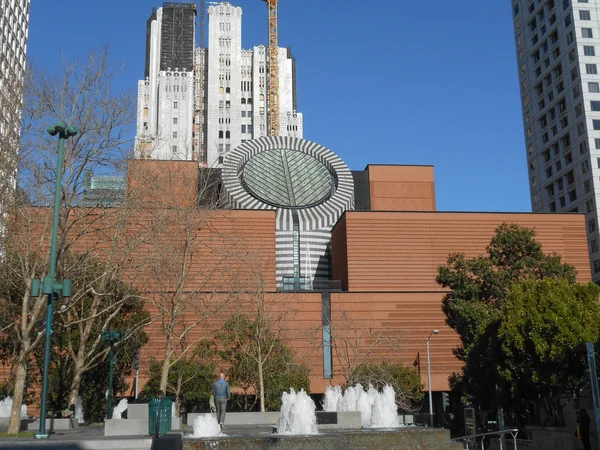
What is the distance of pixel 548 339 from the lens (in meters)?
28.4

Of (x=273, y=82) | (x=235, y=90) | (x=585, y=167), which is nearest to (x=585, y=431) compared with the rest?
(x=585, y=167)

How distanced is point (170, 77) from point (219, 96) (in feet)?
36.2

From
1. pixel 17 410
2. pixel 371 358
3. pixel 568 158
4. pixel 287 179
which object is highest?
pixel 568 158

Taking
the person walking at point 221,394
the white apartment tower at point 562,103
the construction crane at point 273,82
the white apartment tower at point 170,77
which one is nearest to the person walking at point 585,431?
the person walking at point 221,394

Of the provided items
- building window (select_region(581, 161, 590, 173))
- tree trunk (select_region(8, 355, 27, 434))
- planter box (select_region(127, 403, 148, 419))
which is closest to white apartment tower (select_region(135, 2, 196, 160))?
building window (select_region(581, 161, 590, 173))

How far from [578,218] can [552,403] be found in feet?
116

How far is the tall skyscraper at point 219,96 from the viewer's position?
13475 cm

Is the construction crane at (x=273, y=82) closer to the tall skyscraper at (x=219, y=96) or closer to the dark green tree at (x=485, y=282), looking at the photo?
the tall skyscraper at (x=219, y=96)

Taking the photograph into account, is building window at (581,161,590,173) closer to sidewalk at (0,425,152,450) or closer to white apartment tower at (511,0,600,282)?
white apartment tower at (511,0,600,282)

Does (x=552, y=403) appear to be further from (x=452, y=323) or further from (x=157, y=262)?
(x=157, y=262)

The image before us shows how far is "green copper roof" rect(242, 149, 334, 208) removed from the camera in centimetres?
6994

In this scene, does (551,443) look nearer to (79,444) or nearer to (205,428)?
(205,428)

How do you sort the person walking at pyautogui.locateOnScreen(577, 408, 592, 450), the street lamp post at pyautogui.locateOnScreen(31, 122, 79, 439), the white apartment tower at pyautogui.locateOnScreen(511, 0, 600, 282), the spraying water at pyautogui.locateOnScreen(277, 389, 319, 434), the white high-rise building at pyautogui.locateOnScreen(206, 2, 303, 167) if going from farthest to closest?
the white high-rise building at pyautogui.locateOnScreen(206, 2, 303, 167), the white apartment tower at pyautogui.locateOnScreen(511, 0, 600, 282), the person walking at pyautogui.locateOnScreen(577, 408, 592, 450), the spraying water at pyautogui.locateOnScreen(277, 389, 319, 434), the street lamp post at pyautogui.locateOnScreen(31, 122, 79, 439)

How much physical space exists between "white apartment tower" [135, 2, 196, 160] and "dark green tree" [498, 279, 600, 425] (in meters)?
102
